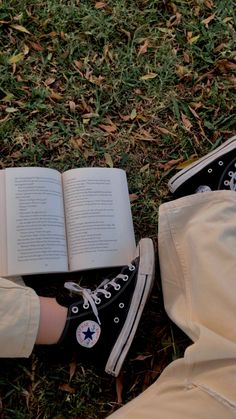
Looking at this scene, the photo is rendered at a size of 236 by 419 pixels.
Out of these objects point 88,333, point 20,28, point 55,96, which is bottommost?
point 88,333

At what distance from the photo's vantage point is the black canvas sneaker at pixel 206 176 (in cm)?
173

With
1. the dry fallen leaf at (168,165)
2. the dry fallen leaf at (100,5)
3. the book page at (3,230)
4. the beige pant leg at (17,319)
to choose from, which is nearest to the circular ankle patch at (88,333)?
the beige pant leg at (17,319)

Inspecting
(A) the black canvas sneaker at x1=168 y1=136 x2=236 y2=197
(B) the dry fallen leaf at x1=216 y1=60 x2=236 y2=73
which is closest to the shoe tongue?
(A) the black canvas sneaker at x1=168 y1=136 x2=236 y2=197

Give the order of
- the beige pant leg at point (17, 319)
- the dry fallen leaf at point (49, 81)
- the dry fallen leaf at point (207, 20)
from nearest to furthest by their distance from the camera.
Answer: the beige pant leg at point (17, 319), the dry fallen leaf at point (49, 81), the dry fallen leaf at point (207, 20)

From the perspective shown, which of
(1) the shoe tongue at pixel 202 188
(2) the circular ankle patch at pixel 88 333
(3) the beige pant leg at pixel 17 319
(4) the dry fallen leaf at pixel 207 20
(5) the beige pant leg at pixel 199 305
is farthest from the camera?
(4) the dry fallen leaf at pixel 207 20

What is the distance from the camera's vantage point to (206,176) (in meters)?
1.73

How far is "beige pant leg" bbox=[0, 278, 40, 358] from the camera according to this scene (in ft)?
4.48

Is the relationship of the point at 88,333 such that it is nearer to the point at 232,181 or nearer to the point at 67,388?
the point at 67,388

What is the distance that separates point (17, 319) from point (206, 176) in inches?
28.4

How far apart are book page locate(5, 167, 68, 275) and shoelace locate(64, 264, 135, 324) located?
57mm

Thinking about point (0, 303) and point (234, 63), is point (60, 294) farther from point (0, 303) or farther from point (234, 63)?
point (234, 63)

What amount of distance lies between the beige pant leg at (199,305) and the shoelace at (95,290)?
13 cm

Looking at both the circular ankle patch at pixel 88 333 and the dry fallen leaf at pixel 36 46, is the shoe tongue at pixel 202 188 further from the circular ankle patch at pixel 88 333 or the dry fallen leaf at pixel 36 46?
the dry fallen leaf at pixel 36 46

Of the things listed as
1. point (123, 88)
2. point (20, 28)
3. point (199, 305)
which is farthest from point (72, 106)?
point (199, 305)
